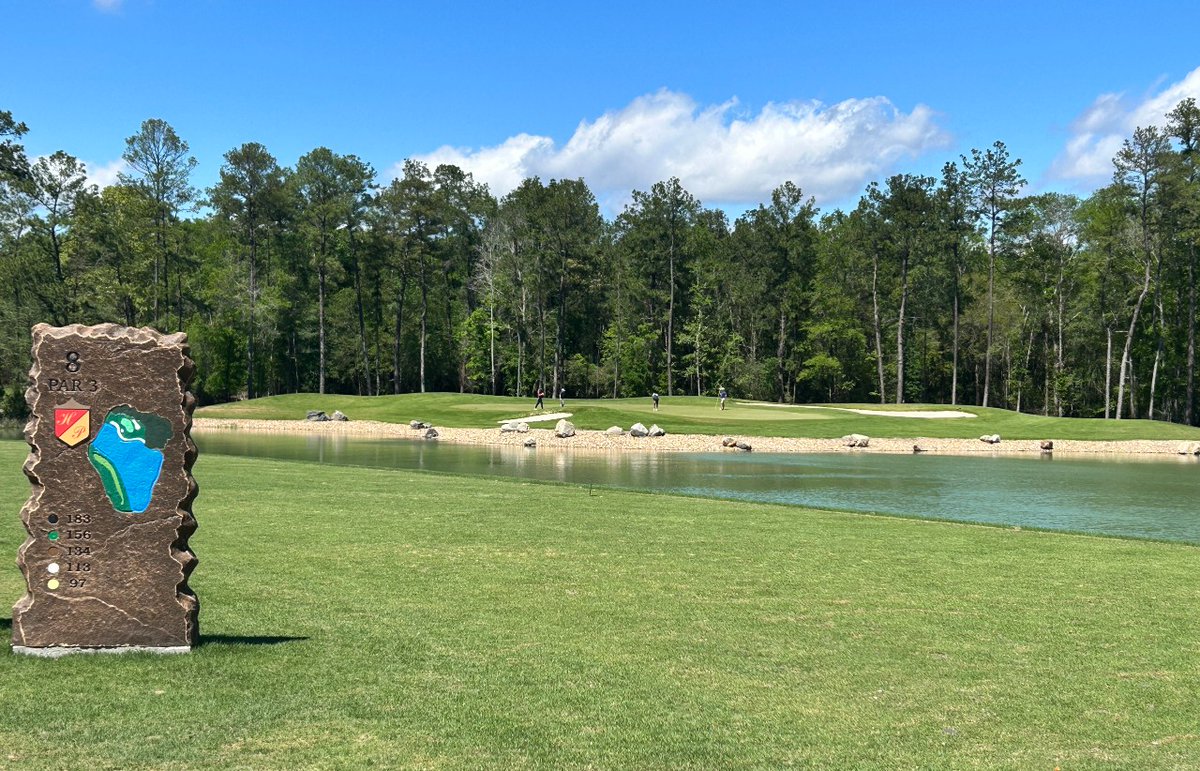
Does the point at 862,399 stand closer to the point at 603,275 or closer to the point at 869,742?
the point at 603,275

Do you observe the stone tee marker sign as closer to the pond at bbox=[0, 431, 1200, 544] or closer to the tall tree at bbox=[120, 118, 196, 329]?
the pond at bbox=[0, 431, 1200, 544]

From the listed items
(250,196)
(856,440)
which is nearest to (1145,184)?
(856,440)

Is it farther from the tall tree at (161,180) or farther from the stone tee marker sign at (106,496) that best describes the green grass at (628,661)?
the tall tree at (161,180)

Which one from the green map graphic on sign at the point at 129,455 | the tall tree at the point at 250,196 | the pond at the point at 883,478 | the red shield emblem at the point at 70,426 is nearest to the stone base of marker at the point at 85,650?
the green map graphic on sign at the point at 129,455

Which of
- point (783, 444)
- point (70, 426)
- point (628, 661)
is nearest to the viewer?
point (70, 426)

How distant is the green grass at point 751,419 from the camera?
45.2m

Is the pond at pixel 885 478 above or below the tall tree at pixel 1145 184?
below

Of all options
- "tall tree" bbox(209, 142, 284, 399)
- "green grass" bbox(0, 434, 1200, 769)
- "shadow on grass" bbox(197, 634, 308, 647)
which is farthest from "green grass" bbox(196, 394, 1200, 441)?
"shadow on grass" bbox(197, 634, 308, 647)

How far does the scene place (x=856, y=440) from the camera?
42438 mm

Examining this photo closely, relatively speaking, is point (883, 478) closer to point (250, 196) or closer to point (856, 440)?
point (856, 440)

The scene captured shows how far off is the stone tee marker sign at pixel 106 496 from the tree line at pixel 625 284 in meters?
58.0

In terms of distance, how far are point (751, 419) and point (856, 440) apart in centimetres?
738

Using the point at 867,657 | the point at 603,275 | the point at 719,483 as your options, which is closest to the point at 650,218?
the point at 603,275

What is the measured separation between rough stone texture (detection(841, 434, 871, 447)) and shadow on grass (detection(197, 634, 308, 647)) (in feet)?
122
